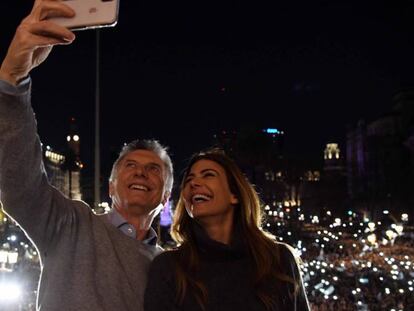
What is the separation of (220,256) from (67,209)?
109 centimetres

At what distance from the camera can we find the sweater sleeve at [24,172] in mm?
2861

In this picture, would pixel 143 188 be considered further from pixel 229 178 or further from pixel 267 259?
pixel 267 259

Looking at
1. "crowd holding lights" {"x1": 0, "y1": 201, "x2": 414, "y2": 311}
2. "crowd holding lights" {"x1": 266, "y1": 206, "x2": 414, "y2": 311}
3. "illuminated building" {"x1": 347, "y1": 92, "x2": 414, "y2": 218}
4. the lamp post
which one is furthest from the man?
"illuminated building" {"x1": 347, "y1": 92, "x2": 414, "y2": 218}

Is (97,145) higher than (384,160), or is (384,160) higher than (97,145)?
(384,160)

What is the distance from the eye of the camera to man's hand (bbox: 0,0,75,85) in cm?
257

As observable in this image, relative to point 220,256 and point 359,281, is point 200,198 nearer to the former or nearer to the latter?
point 220,256

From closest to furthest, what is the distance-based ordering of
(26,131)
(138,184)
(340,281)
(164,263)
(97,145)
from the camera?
(26,131), (164,263), (138,184), (97,145), (340,281)

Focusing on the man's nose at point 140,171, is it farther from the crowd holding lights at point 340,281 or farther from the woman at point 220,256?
the crowd holding lights at point 340,281

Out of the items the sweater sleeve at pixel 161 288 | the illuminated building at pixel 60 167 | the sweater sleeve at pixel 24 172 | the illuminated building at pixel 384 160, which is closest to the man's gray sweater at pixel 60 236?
the sweater sleeve at pixel 24 172

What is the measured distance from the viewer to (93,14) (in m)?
2.54

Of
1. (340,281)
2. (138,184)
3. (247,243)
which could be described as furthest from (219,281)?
(340,281)

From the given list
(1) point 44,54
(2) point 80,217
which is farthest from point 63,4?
(2) point 80,217

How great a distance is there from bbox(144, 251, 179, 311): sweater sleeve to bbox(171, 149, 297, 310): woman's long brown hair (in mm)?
48

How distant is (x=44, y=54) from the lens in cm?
293
